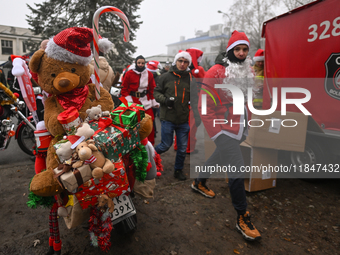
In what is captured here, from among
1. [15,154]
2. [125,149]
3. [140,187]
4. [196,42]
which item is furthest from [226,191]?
[196,42]

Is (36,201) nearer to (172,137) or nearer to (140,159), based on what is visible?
(140,159)

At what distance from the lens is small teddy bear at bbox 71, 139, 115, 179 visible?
1617 millimetres

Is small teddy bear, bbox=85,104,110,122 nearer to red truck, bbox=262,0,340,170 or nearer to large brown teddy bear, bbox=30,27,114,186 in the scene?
large brown teddy bear, bbox=30,27,114,186

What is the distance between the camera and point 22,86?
7.88 feet

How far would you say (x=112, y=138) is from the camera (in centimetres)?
184

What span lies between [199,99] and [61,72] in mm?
1658

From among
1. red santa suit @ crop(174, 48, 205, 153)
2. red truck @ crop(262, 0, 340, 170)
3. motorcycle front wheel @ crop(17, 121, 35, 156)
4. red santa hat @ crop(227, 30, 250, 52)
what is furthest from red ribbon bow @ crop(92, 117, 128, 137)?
motorcycle front wheel @ crop(17, 121, 35, 156)

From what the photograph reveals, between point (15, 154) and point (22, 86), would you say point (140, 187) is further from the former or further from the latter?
point (15, 154)

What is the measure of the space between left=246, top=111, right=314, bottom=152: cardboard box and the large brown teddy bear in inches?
98.5

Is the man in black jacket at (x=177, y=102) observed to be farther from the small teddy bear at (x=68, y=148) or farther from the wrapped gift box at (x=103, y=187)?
the small teddy bear at (x=68, y=148)

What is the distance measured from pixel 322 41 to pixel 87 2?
15.7m

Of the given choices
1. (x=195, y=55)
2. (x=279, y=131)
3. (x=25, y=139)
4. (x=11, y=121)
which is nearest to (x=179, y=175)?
(x=279, y=131)

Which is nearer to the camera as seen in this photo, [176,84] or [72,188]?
[72,188]

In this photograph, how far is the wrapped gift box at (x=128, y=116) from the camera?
1941 mm
